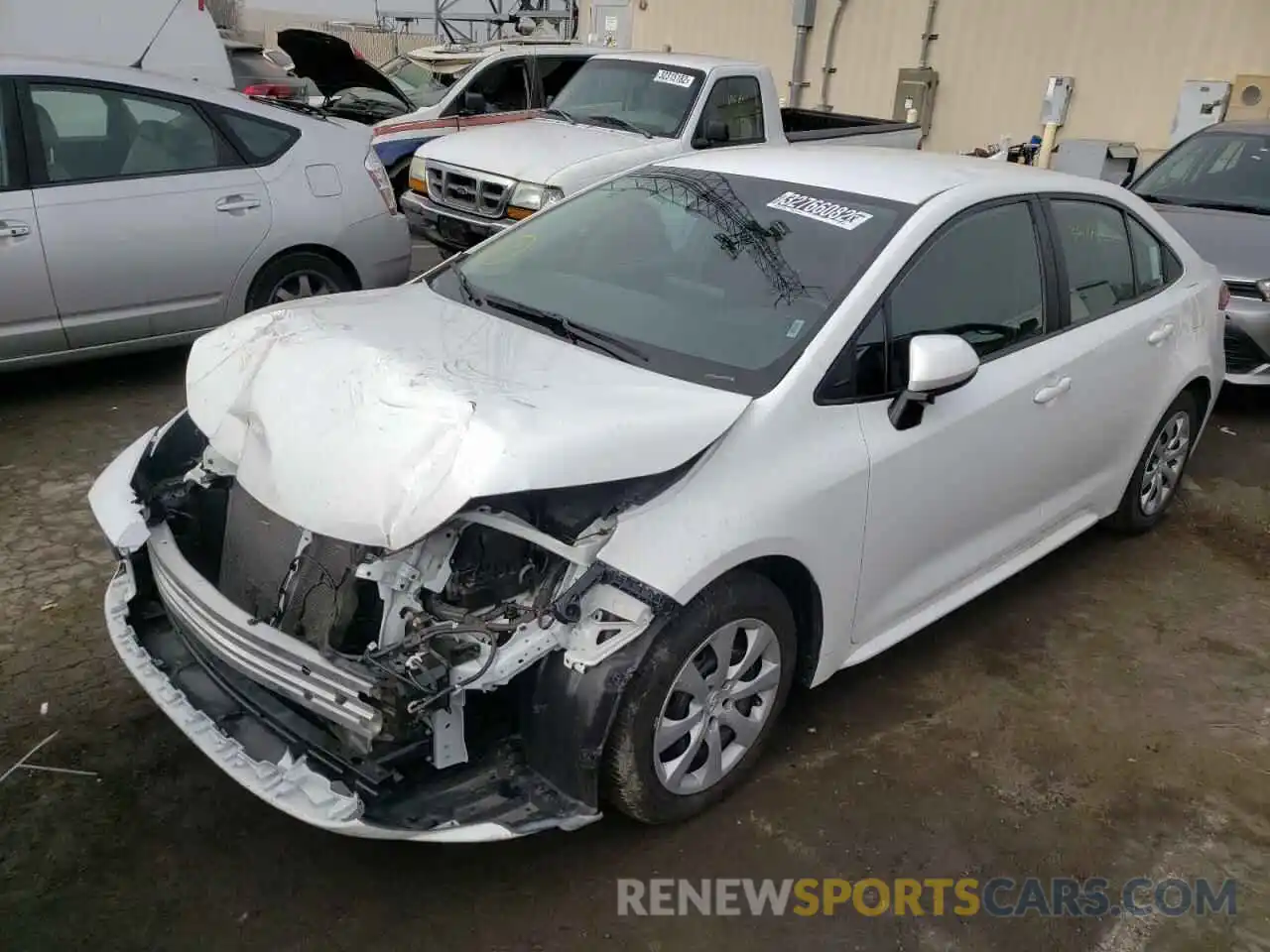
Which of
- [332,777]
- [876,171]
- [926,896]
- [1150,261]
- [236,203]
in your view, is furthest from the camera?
[236,203]

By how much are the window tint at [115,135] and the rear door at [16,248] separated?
12cm

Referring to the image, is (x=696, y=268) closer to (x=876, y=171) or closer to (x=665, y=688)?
(x=876, y=171)

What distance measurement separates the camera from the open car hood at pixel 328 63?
11477 millimetres

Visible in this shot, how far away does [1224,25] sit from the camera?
1066 cm

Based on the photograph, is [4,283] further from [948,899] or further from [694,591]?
[948,899]

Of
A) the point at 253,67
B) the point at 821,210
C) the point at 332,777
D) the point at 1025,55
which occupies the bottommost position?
the point at 332,777

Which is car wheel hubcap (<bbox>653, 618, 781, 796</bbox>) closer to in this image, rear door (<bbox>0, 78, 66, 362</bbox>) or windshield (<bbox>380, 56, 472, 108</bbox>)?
rear door (<bbox>0, 78, 66, 362</bbox>)

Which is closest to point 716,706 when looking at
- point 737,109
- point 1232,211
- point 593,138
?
point 593,138

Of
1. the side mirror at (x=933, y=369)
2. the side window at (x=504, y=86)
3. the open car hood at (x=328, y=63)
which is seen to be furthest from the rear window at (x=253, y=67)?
the side mirror at (x=933, y=369)

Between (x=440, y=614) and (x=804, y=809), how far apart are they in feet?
4.16

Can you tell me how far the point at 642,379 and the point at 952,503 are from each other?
1145 mm

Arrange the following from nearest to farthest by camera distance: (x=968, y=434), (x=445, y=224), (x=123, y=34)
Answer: (x=968, y=434), (x=445, y=224), (x=123, y=34)

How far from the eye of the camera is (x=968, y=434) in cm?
326

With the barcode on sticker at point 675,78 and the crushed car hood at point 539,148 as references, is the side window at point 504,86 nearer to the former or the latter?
the crushed car hood at point 539,148
